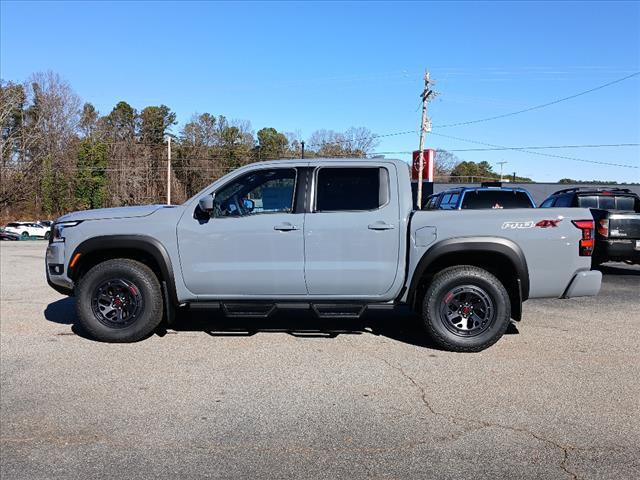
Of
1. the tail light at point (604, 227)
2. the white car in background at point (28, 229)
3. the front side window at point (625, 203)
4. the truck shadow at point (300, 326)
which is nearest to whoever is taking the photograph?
the truck shadow at point (300, 326)

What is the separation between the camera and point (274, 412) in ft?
12.7

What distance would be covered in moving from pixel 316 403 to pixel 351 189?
2.40 metres

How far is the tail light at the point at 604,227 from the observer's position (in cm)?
974

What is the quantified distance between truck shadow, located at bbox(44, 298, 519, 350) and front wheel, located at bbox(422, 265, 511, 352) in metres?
0.31

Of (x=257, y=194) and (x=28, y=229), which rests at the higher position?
(x=257, y=194)

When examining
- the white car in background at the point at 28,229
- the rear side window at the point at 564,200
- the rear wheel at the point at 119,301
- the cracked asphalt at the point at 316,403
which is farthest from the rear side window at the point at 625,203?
the white car in background at the point at 28,229

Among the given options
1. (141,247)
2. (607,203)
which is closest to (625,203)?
(607,203)

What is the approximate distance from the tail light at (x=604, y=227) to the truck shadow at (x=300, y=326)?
4.60 meters

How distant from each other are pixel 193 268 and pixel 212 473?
2726 mm

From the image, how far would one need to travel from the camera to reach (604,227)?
32.1ft

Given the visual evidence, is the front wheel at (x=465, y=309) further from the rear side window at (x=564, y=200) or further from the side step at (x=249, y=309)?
the rear side window at (x=564, y=200)

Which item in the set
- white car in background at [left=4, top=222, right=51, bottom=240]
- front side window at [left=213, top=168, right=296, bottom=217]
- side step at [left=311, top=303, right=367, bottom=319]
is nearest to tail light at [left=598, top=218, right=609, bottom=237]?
side step at [left=311, top=303, right=367, bottom=319]

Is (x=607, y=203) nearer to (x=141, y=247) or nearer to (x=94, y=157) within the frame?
(x=141, y=247)

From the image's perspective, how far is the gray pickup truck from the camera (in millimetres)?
5207
